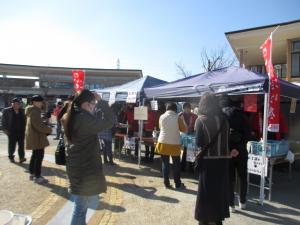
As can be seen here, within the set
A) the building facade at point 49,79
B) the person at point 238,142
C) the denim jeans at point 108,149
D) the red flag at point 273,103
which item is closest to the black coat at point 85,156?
the person at point 238,142

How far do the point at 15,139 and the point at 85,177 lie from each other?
6.43 meters

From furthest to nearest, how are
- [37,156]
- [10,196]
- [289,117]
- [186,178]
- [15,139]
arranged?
[289,117] < [15,139] < [186,178] < [37,156] < [10,196]

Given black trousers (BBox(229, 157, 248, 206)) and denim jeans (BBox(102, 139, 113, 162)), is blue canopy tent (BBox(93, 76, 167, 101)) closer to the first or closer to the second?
denim jeans (BBox(102, 139, 113, 162))

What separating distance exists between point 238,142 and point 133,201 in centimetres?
211

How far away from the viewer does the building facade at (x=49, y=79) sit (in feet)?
130

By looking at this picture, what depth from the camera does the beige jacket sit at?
684cm

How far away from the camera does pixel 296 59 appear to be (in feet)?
55.1

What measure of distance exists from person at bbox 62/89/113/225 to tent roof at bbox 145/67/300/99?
356cm

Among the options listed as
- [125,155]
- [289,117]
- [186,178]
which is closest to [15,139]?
[125,155]

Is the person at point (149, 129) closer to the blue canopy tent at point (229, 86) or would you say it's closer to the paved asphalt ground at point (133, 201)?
the blue canopy tent at point (229, 86)

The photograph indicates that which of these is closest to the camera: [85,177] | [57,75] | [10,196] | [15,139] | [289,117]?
[85,177]

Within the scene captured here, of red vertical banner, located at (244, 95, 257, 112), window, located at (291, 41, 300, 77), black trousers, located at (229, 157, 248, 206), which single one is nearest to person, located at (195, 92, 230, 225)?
black trousers, located at (229, 157, 248, 206)

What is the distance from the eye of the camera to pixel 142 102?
30.7 feet

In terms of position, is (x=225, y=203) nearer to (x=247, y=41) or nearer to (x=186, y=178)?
(x=186, y=178)
